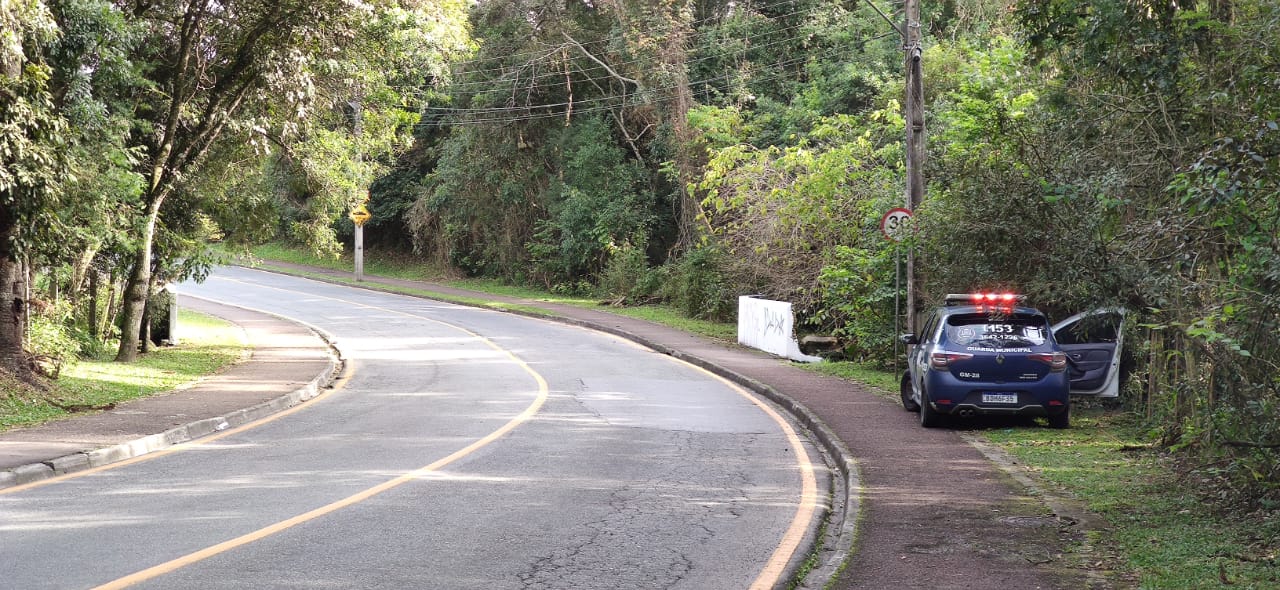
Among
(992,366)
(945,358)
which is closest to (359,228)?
(945,358)

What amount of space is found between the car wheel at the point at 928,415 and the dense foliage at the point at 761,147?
7.92 feet

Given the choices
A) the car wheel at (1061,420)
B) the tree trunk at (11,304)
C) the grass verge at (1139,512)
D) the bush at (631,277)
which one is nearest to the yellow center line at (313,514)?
the grass verge at (1139,512)

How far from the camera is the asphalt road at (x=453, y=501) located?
23.9 feet

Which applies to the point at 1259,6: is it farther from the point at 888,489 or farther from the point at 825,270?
the point at 825,270

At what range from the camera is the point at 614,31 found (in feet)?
136

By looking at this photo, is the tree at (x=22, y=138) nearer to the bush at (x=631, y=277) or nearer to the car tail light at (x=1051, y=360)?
the car tail light at (x=1051, y=360)

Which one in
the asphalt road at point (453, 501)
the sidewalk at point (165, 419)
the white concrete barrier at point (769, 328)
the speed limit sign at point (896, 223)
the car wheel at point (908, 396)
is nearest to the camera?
the asphalt road at point (453, 501)

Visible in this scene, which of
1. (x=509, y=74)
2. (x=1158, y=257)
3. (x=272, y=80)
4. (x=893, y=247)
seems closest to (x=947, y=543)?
(x=1158, y=257)

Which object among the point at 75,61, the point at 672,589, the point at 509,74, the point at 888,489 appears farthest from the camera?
the point at 509,74

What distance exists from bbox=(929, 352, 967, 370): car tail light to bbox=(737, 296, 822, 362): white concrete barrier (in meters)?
10.6

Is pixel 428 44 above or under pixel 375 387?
above

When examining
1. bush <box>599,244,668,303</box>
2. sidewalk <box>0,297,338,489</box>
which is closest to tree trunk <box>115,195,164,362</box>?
sidewalk <box>0,297,338,489</box>

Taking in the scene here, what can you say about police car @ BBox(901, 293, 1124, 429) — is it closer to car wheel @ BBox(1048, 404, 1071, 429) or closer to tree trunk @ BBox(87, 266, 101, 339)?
car wheel @ BBox(1048, 404, 1071, 429)

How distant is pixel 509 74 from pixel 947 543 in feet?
127
